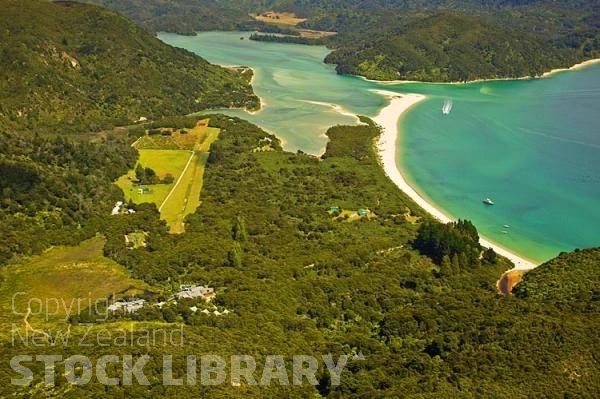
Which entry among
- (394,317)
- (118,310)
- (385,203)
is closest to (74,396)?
(118,310)

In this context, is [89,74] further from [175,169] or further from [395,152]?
[395,152]

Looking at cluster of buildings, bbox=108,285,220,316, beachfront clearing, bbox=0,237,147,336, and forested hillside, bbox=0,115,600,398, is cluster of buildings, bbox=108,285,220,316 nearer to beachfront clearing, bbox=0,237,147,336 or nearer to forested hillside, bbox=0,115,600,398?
forested hillside, bbox=0,115,600,398

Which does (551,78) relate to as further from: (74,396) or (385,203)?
(74,396)

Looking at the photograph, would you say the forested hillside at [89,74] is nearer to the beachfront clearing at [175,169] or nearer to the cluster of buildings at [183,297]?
the beachfront clearing at [175,169]

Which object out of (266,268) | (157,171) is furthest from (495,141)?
(266,268)

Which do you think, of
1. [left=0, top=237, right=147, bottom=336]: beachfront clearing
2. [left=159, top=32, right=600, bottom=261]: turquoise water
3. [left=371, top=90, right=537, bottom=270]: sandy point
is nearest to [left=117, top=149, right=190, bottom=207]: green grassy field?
[left=0, top=237, right=147, bottom=336]: beachfront clearing

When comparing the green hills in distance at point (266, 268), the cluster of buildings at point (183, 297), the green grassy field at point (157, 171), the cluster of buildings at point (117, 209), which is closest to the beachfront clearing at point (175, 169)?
the green grassy field at point (157, 171)
